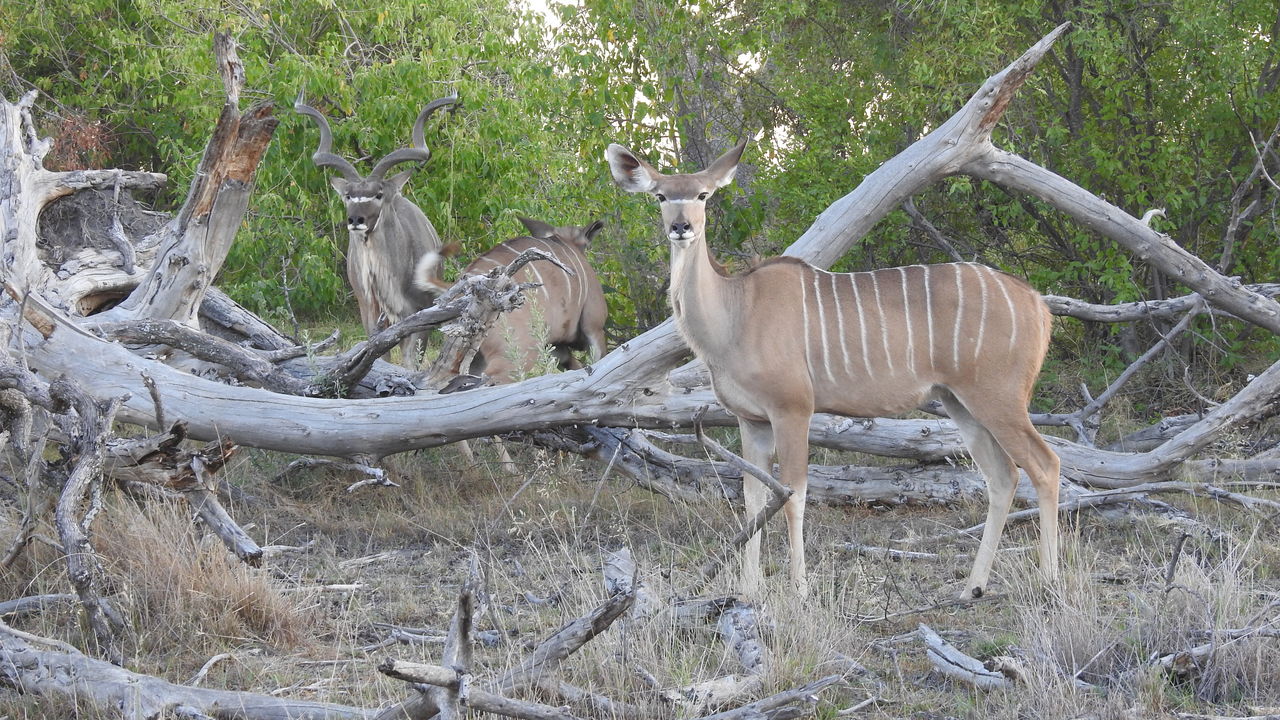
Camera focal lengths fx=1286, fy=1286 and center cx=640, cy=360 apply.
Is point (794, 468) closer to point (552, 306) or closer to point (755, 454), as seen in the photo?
point (755, 454)

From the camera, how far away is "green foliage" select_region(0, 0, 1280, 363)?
257 inches

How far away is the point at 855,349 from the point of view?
4172 millimetres

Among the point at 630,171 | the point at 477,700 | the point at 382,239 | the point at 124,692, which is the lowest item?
the point at 124,692

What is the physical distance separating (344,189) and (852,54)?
10.7 feet

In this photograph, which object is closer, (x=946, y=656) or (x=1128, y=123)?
(x=946, y=656)

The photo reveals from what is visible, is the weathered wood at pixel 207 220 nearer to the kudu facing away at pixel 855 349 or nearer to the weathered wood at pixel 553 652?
the kudu facing away at pixel 855 349

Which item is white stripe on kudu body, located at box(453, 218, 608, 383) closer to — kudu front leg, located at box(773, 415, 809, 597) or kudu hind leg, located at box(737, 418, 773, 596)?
kudu hind leg, located at box(737, 418, 773, 596)

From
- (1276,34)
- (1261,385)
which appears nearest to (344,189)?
(1261,385)

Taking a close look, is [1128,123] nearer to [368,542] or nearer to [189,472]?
[368,542]

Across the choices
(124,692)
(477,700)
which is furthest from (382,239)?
(477,700)

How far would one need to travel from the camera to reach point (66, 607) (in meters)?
3.51

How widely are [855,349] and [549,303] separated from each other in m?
2.36

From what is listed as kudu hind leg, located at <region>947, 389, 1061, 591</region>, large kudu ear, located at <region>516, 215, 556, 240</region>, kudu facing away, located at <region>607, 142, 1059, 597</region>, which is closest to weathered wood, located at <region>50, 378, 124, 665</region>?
kudu facing away, located at <region>607, 142, 1059, 597</region>

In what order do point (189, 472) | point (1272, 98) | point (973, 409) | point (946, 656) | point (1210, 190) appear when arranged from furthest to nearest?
point (1210, 190)
point (1272, 98)
point (973, 409)
point (189, 472)
point (946, 656)
